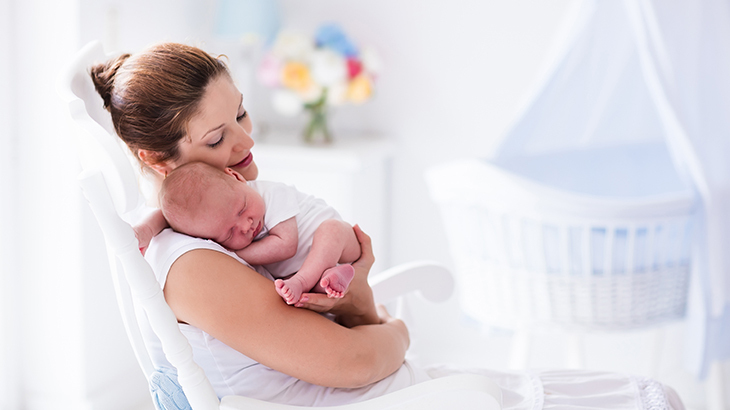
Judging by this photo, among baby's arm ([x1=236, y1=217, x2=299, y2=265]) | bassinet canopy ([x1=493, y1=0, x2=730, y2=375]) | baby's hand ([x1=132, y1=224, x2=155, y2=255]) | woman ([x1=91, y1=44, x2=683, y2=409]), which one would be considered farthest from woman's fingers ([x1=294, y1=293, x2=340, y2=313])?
bassinet canopy ([x1=493, y1=0, x2=730, y2=375])

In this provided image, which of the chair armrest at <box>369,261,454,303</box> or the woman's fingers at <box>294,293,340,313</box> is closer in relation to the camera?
the woman's fingers at <box>294,293,340,313</box>

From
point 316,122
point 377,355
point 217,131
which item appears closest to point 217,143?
point 217,131

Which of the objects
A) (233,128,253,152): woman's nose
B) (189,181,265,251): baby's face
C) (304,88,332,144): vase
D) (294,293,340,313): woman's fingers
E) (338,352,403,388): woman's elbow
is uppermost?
(233,128,253,152): woman's nose

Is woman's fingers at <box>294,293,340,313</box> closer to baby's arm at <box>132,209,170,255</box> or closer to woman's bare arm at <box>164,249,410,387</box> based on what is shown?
woman's bare arm at <box>164,249,410,387</box>

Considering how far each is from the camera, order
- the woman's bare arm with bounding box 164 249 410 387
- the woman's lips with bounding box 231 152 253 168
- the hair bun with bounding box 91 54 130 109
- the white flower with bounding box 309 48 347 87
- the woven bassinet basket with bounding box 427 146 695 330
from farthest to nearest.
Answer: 1. the white flower with bounding box 309 48 347 87
2. the woven bassinet basket with bounding box 427 146 695 330
3. the woman's lips with bounding box 231 152 253 168
4. the hair bun with bounding box 91 54 130 109
5. the woman's bare arm with bounding box 164 249 410 387

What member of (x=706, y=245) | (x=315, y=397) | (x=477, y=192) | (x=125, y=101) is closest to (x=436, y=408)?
(x=315, y=397)

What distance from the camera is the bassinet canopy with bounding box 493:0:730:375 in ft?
5.98

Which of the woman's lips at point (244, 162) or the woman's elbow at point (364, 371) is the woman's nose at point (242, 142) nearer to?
the woman's lips at point (244, 162)

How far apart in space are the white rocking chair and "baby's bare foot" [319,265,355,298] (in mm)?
154

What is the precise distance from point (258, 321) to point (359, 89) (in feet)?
5.52

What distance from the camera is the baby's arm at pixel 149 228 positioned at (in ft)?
3.15

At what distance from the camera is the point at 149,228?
98 cm

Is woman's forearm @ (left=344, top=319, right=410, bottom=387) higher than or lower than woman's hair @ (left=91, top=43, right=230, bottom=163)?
lower

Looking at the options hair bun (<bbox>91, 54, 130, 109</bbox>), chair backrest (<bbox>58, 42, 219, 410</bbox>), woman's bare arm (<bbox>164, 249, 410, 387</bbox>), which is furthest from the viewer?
hair bun (<bbox>91, 54, 130, 109</bbox>)
